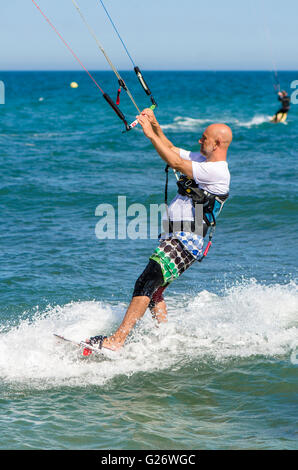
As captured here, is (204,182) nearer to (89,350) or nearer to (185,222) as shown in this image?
(185,222)

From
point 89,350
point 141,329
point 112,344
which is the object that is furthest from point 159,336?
point 89,350

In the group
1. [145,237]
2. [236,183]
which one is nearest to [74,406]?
[145,237]

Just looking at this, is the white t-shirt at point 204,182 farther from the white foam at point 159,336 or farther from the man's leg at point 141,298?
the white foam at point 159,336

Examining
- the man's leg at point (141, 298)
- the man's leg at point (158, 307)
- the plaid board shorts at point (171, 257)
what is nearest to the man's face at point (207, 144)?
the plaid board shorts at point (171, 257)

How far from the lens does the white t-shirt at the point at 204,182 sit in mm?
5305

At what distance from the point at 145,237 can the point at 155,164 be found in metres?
8.23

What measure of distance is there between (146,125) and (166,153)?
1.02ft

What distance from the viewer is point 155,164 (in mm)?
18250

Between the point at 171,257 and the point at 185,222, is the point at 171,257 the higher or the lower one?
the lower one

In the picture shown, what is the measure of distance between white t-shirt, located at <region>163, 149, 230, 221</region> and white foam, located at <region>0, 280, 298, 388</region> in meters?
1.30

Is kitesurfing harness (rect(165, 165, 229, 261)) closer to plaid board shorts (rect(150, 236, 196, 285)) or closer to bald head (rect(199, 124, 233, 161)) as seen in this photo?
plaid board shorts (rect(150, 236, 196, 285))

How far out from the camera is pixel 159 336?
6152 mm

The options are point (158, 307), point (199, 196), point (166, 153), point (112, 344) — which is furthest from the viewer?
point (158, 307)
